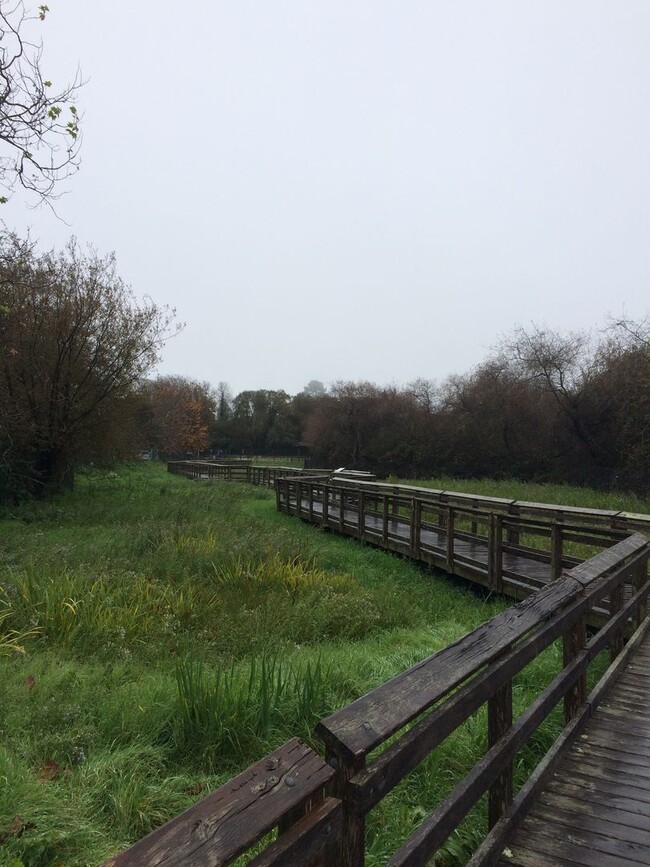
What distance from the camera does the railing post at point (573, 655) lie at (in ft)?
10.8

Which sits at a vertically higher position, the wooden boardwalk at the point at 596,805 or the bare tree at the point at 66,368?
the bare tree at the point at 66,368

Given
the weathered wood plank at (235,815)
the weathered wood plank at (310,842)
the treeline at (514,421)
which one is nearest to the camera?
the weathered wood plank at (235,815)

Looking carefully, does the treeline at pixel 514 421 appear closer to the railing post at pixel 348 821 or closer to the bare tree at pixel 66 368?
the bare tree at pixel 66 368

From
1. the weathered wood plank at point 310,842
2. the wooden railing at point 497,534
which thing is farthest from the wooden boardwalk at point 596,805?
the wooden railing at point 497,534

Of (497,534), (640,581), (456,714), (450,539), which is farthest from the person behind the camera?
(450,539)

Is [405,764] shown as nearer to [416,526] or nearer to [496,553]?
[496,553]

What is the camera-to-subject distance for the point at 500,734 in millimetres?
2379

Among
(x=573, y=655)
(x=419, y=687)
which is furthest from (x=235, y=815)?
(x=573, y=655)

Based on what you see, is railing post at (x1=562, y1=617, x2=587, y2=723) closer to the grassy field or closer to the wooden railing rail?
the wooden railing rail

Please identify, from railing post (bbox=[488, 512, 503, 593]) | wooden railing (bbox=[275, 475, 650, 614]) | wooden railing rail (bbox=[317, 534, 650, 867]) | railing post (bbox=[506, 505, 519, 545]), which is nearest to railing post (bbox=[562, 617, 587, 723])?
wooden railing rail (bbox=[317, 534, 650, 867])

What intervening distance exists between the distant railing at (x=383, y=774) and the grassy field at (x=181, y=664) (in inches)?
29.6

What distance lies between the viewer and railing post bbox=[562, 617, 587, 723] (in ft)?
10.8

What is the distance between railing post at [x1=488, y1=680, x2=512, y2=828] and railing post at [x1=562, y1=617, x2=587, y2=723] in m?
1.04

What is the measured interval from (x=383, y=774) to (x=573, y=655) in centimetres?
228
